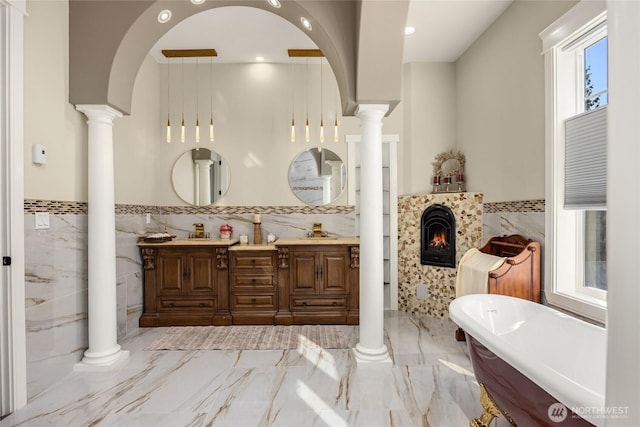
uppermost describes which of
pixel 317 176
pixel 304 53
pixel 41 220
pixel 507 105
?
pixel 304 53

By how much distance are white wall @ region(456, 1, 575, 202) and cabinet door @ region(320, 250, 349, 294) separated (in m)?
1.81

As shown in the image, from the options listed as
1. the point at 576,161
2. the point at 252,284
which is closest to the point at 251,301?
the point at 252,284

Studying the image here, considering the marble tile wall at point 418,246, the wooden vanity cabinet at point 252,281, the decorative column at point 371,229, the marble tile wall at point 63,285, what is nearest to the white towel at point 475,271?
the marble tile wall at point 418,246

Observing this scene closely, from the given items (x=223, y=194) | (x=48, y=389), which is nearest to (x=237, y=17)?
(x=223, y=194)

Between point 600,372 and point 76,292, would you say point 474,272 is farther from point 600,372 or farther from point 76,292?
point 76,292

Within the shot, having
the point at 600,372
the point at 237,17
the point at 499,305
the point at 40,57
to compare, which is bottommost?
the point at 600,372

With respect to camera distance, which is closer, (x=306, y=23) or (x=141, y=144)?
(x=306, y=23)

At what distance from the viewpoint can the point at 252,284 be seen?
13.6 ft

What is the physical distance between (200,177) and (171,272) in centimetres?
135

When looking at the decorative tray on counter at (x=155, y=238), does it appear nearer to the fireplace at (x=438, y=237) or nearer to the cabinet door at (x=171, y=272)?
the cabinet door at (x=171, y=272)

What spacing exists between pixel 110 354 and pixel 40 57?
2457 mm

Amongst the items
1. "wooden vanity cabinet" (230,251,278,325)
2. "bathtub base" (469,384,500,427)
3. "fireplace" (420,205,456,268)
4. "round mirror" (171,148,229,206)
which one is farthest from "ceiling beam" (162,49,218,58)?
"bathtub base" (469,384,500,427)

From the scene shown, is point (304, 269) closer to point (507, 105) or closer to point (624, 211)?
point (507, 105)

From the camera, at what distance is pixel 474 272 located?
329 cm
